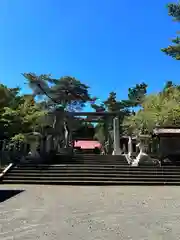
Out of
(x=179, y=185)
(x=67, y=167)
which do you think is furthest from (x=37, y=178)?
(x=179, y=185)

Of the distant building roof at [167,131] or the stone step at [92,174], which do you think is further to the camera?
the distant building roof at [167,131]

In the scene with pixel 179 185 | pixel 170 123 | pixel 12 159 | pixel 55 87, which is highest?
pixel 55 87

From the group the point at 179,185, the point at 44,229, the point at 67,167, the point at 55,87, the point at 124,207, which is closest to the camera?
the point at 44,229

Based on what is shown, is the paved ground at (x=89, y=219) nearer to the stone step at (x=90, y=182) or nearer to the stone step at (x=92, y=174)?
the stone step at (x=90, y=182)

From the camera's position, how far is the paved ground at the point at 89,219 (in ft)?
14.1

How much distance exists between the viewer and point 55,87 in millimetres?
35625

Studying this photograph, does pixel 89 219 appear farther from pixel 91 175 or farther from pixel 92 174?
pixel 92 174

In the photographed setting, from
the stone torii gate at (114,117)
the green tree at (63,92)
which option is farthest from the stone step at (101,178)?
the green tree at (63,92)

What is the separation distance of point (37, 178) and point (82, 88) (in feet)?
79.8

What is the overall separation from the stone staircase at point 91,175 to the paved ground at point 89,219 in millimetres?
5205

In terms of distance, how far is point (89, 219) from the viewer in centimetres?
549

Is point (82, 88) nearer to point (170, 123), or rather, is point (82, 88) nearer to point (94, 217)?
point (170, 123)

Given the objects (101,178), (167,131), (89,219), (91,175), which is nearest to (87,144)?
(167,131)

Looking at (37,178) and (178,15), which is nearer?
(37,178)
